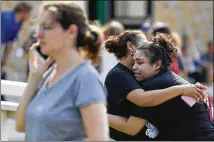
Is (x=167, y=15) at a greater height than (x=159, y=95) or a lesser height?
greater

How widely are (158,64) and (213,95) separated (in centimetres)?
471

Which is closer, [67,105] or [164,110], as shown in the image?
[67,105]

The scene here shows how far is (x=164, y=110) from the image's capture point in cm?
469

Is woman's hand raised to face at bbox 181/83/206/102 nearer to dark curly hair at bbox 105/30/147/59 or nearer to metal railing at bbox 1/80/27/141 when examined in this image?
dark curly hair at bbox 105/30/147/59

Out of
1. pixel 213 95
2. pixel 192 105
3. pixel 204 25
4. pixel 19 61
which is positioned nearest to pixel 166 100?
pixel 192 105

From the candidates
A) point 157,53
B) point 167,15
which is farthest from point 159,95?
point 167,15

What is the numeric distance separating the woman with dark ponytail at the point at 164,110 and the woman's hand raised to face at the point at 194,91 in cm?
4

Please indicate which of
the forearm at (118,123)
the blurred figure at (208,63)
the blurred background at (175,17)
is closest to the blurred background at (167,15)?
the blurred background at (175,17)

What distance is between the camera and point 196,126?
15.4ft

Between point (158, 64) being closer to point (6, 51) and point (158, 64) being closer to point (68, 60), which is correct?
point (68, 60)

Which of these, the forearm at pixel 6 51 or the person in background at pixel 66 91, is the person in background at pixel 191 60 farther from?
the person in background at pixel 66 91

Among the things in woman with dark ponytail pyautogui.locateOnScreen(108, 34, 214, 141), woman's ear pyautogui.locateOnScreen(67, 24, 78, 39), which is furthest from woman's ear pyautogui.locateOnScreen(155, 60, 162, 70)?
woman's ear pyautogui.locateOnScreen(67, 24, 78, 39)

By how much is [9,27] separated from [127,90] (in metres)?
7.23

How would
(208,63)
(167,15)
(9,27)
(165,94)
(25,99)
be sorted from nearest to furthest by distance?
(25,99)
(165,94)
(9,27)
(208,63)
(167,15)
